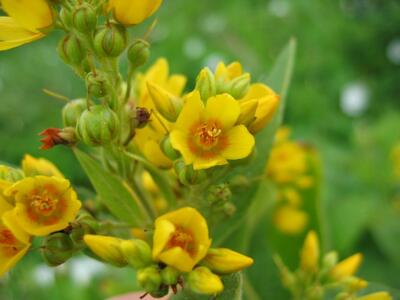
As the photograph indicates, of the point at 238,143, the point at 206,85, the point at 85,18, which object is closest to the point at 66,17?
the point at 85,18

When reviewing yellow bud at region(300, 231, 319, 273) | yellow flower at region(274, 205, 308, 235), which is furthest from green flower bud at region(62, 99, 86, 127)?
yellow flower at region(274, 205, 308, 235)

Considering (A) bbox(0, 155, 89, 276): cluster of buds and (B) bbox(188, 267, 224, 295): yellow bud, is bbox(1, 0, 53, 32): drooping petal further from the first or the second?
(B) bbox(188, 267, 224, 295): yellow bud

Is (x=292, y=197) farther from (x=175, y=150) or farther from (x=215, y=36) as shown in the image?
(x=215, y=36)

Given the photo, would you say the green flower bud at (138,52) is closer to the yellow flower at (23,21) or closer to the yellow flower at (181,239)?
the yellow flower at (23,21)

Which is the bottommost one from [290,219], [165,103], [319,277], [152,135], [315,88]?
[315,88]

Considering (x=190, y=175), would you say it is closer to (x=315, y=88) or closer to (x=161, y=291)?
(x=161, y=291)
